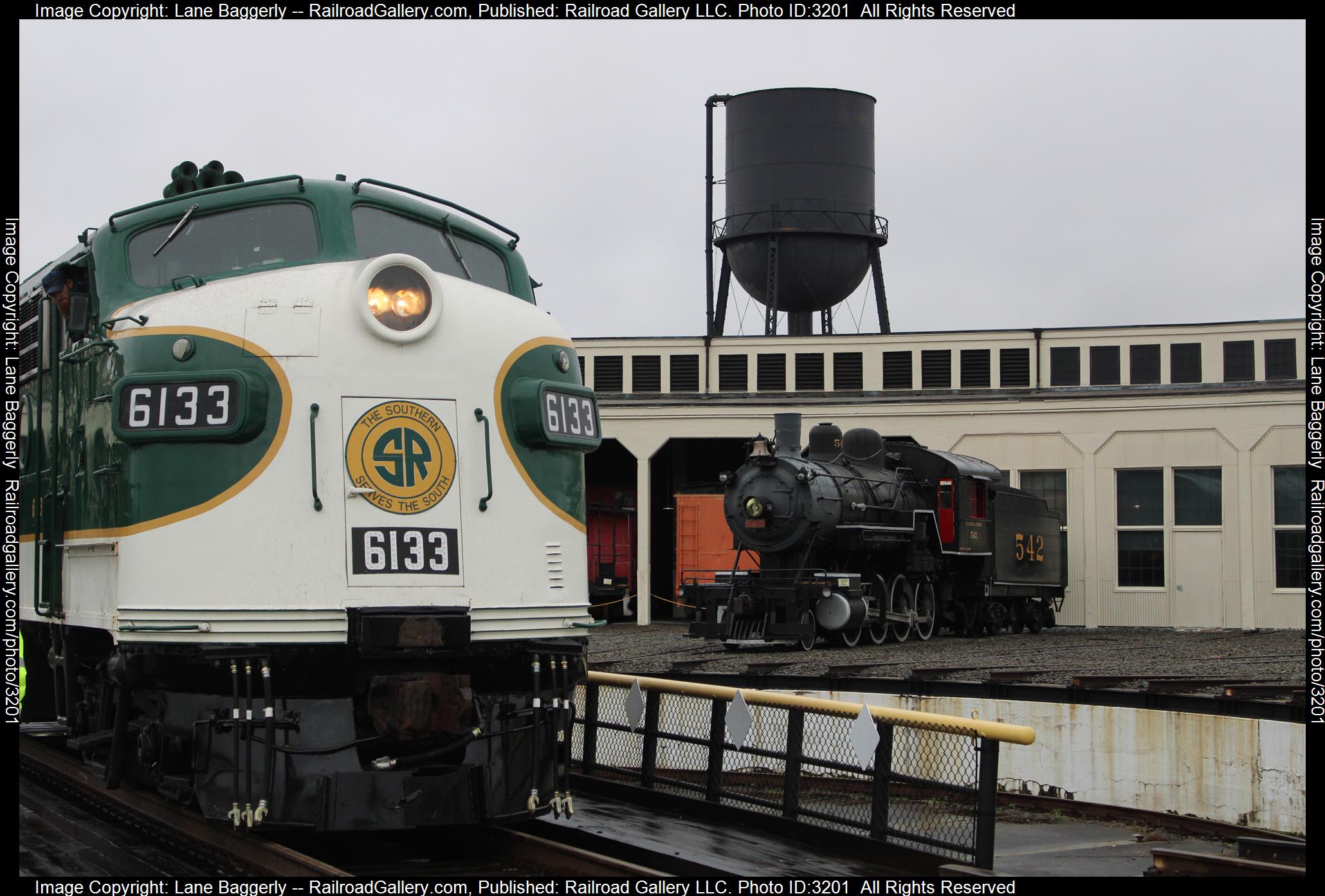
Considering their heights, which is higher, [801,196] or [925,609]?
[801,196]

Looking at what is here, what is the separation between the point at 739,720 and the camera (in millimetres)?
8922

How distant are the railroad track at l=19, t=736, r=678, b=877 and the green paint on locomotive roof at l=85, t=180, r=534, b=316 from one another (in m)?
3.07

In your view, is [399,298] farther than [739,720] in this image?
No

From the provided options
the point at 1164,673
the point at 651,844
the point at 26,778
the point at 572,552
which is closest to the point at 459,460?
the point at 572,552

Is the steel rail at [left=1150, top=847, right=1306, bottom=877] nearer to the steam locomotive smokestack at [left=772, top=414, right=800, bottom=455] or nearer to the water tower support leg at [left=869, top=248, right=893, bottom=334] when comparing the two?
the steam locomotive smokestack at [left=772, top=414, right=800, bottom=455]

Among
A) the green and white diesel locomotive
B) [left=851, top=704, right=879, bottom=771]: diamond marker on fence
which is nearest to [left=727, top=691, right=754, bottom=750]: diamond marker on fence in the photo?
[left=851, top=704, right=879, bottom=771]: diamond marker on fence

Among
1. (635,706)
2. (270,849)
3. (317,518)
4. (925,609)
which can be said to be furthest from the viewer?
(925,609)

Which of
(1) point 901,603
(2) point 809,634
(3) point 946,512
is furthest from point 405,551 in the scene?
(3) point 946,512

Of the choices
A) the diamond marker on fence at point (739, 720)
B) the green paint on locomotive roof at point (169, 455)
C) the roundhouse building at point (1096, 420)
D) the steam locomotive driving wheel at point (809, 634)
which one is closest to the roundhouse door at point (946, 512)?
the steam locomotive driving wheel at point (809, 634)

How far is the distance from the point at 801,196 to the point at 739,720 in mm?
26672

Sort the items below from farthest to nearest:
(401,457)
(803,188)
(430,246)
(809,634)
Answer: (803,188) → (809,634) → (430,246) → (401,457)

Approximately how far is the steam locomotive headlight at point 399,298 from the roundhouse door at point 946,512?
18.5 meters

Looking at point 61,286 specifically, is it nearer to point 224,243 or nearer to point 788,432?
point 224,243

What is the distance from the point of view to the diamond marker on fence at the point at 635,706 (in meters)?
9.95
